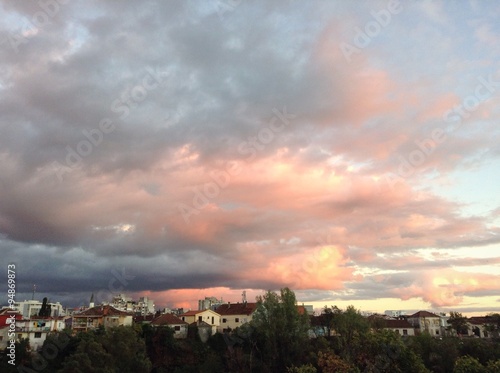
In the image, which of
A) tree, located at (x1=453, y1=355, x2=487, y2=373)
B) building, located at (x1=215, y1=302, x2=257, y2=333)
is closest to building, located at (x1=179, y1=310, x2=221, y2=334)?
building, located at (x1=215, y1=302, x2=257, y2=333)

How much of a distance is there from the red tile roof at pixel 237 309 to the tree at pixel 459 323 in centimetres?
5165

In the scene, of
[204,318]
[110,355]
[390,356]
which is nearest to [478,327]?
[204,318]

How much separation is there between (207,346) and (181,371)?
958 centimetres

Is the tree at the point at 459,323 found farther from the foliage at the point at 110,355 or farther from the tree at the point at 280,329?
the foliage at the point at 110,355

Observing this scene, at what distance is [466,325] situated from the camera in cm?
10738

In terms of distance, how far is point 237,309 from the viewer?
323 feet

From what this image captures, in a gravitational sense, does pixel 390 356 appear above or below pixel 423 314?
below

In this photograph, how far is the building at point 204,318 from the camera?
89806mm

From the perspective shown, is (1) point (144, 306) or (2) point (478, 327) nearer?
(2) point (478, 327)

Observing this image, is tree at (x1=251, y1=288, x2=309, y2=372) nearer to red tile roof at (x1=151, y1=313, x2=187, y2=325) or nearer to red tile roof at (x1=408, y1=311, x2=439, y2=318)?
red tile roof at (x1=151, y1=313, x2=187, y2=325)

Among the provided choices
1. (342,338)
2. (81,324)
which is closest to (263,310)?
(342,338)

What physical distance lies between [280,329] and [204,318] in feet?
87.6

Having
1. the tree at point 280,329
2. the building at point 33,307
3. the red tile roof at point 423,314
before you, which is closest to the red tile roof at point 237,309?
the tree at point 280,329

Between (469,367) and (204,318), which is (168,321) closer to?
(204,318)
